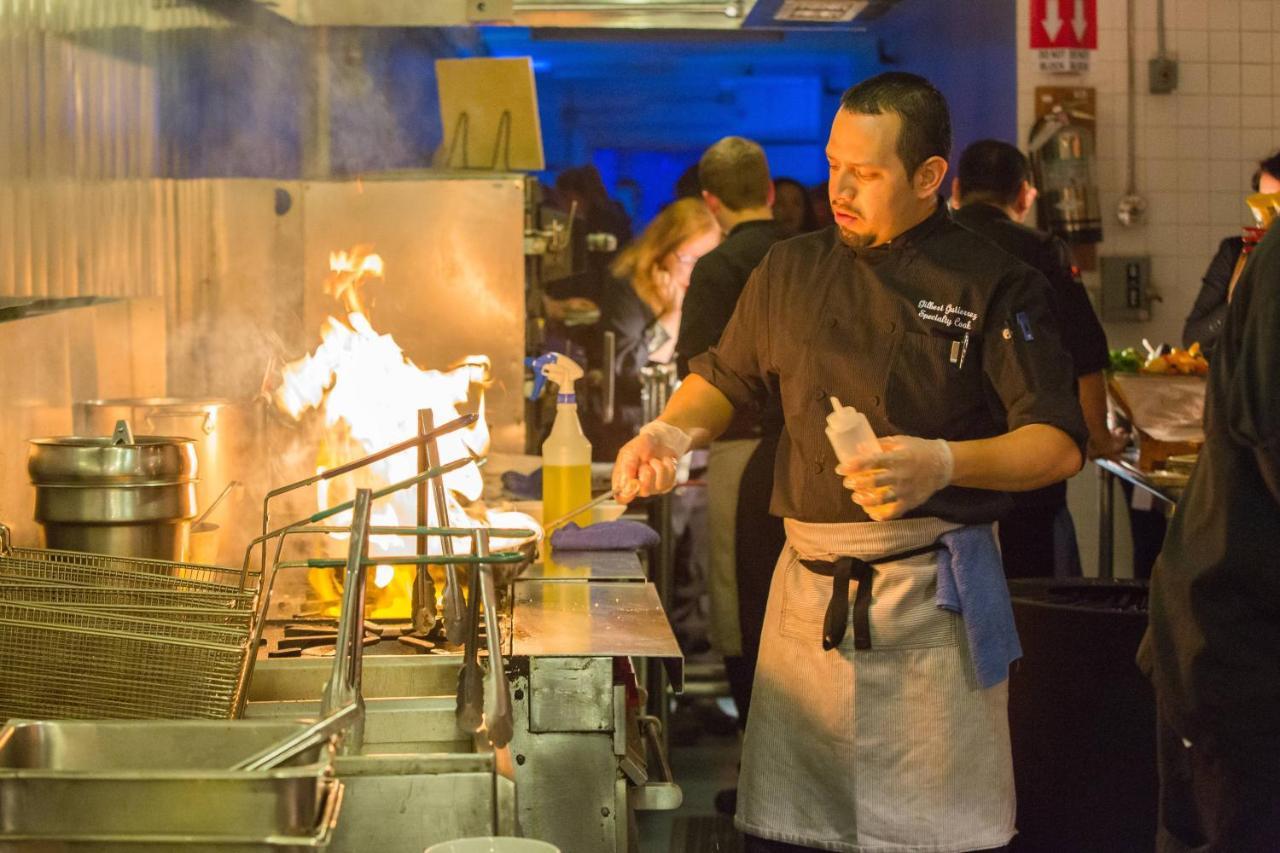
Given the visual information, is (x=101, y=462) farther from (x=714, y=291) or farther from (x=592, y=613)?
(x=714, y=291)

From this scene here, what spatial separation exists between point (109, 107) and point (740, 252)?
5.97 feet

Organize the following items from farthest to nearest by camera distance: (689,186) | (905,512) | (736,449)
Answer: (689,186), (736,449), (905,512)

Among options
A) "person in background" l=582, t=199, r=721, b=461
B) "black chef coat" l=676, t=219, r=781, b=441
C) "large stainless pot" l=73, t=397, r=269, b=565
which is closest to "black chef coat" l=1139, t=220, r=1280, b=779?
"large stainless pot" l=73, t=397, r=269, b=565

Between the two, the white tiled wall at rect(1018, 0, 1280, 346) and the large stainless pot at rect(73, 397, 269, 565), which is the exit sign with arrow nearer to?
the white tiled wall at rect(1018, 0, 1280, 346)

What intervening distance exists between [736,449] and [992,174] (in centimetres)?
117

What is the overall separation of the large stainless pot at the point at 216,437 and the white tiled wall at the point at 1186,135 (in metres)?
4.14

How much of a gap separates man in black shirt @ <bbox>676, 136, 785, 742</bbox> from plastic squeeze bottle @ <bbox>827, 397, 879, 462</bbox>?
66.5 inches

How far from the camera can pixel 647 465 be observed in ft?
8.06

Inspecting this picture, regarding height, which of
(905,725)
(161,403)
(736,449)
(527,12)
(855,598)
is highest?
(527,12)

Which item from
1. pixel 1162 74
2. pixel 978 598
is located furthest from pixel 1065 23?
pixel 978 598

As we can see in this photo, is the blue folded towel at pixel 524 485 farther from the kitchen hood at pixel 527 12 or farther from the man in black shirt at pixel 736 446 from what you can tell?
the kitchen hood at pixel 527 12

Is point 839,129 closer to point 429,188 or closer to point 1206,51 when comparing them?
point 429,188

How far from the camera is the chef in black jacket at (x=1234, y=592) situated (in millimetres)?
1899

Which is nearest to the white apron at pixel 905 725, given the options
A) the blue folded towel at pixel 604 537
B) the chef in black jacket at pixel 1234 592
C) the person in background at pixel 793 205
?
the chef in black jacket at pixel 1234 592
